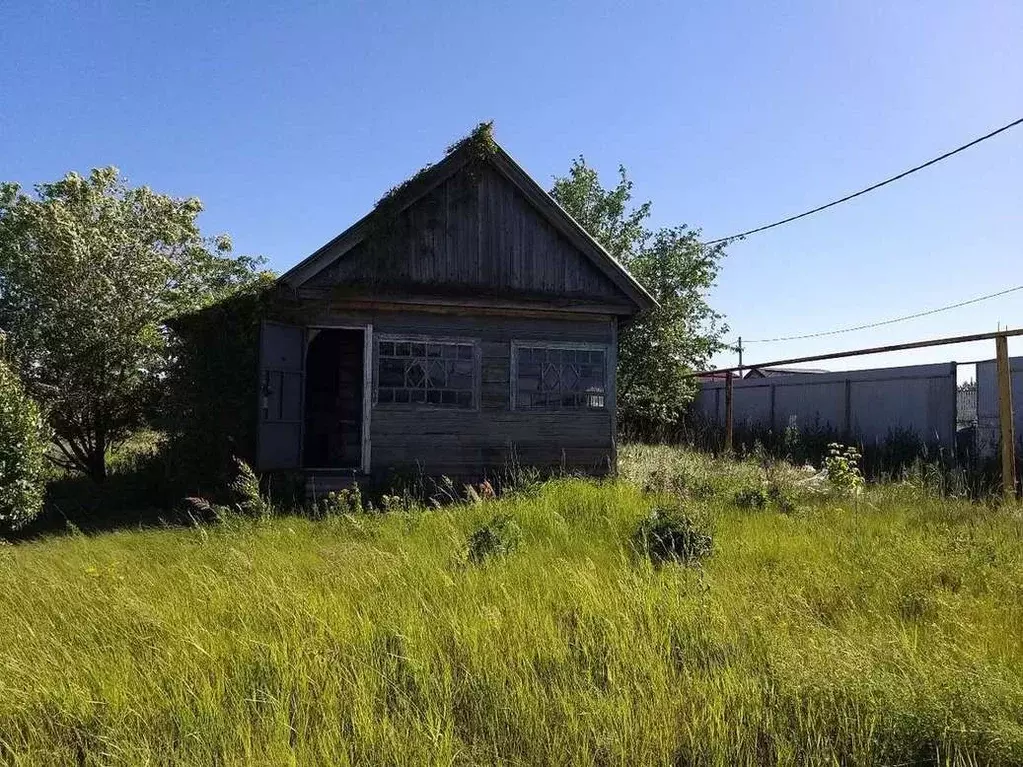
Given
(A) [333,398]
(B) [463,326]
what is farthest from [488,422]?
(A) [333,398]

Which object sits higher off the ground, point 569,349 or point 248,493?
point 569,349

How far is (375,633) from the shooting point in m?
3.85

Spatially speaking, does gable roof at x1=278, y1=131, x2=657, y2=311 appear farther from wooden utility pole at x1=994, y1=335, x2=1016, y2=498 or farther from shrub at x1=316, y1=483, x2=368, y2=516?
wooden utility pole at x1=994, y1=335, x2=1016, y2=498

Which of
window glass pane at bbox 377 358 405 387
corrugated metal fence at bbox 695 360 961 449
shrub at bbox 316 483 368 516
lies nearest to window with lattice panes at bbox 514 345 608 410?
window glass pane at bbox 377 358 405 387

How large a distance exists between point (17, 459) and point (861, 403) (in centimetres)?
1656

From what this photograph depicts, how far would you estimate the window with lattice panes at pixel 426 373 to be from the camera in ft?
33.9

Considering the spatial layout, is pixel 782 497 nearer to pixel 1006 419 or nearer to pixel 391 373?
pixel 1006 419

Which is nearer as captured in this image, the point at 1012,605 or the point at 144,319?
the point at 1012,605

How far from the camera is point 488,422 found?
10.7 metres

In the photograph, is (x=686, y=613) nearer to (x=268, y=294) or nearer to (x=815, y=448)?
(x=268, y=294)

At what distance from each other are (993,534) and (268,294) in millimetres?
9233

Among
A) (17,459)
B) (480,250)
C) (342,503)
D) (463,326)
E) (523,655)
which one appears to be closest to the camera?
(523,655)

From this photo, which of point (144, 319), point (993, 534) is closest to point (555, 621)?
point (993, 534)

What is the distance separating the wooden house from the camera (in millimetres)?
10133
